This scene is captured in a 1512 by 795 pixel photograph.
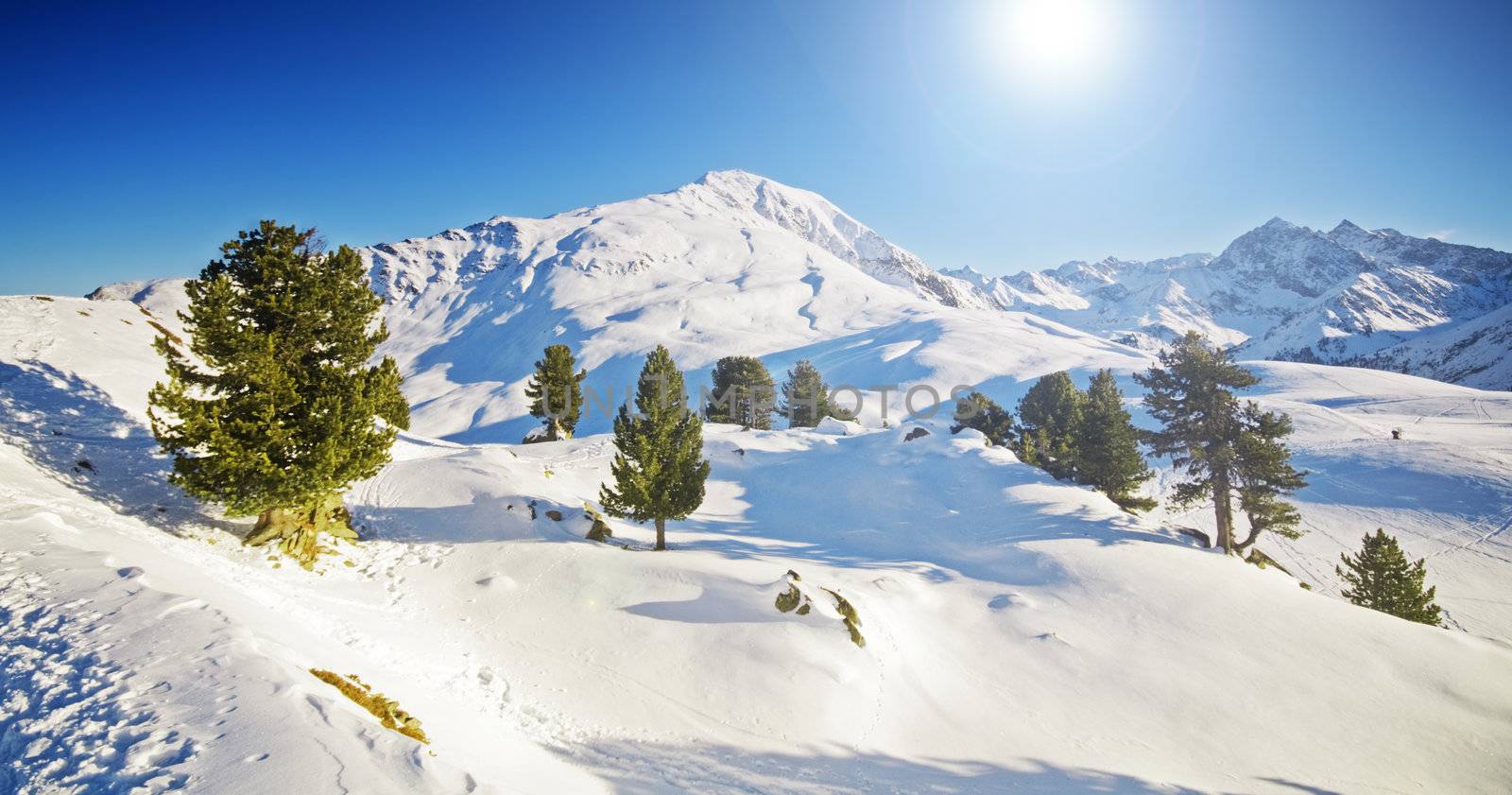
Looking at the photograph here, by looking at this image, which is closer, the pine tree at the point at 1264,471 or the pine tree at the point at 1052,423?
the pine tree at the point at 1264,471

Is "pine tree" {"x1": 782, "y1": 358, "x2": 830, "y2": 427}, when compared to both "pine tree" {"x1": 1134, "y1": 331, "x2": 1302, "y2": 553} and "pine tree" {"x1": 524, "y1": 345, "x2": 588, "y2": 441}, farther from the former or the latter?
"pine tree" {"x1": 1134, "y1": 331, "x2": 1302, "y2": 553}

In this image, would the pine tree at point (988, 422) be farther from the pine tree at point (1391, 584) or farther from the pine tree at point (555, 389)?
the pine tree at point (555, 389)

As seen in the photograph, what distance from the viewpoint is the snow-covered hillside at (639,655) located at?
24.7ft

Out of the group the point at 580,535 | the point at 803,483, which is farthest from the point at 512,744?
the point at 803,483

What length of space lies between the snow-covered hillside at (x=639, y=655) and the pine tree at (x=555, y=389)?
A: 2063 centimetres

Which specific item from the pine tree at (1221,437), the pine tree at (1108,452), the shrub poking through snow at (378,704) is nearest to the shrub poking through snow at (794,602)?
the shrub poking through snow at (378,704)

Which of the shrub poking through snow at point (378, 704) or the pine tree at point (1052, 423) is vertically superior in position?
the pine tree at point (1052, 423)

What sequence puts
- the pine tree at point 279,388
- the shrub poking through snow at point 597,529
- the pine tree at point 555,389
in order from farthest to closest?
the pine tree at point 555,389 → the shrub poking through snow at point 597,529 → the pine tree at point 279,388

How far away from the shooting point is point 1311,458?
5234 centimetres

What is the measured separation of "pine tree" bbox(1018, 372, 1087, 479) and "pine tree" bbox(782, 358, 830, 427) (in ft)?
71.8

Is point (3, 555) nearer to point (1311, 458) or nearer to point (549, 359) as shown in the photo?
point (549, 359)

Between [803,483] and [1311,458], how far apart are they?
53.3 m

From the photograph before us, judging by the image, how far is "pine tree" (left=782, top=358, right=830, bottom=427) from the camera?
63562mm

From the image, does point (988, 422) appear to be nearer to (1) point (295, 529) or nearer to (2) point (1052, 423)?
(2) point (1052, 423)
